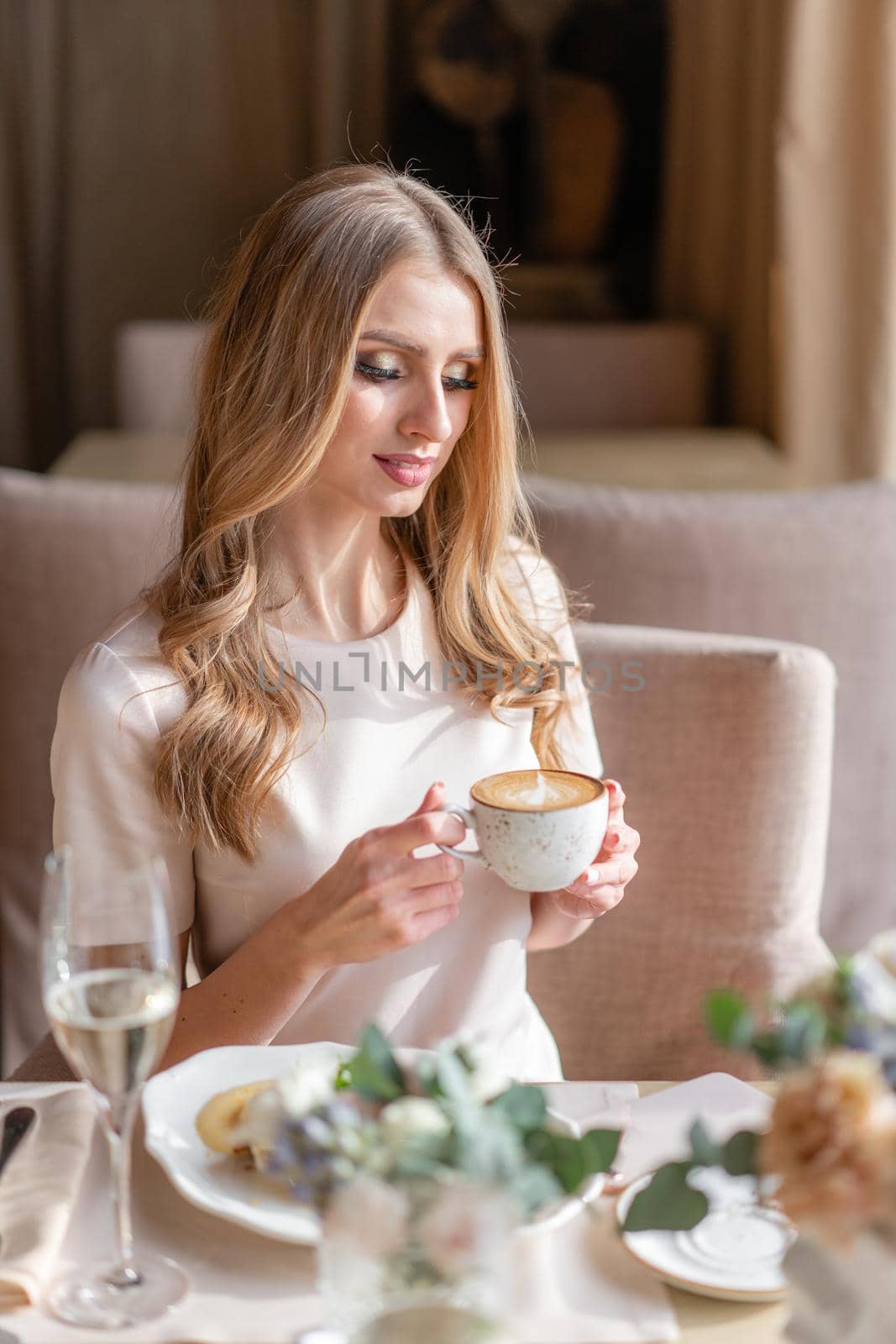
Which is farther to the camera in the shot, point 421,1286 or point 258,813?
point 258,813

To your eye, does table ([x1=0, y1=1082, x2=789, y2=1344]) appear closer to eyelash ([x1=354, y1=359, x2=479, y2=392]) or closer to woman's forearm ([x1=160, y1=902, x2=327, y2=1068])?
woman's forearm ([x1=160, y1=902, x2=327, y2=1068])

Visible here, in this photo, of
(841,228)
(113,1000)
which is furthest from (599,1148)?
(841,228)

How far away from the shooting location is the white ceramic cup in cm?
96

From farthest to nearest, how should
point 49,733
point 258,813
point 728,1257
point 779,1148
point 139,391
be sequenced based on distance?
1. point 139,391
2. point 49,733
3. point 258,813
4. point 728,1257
5. point 779,1148

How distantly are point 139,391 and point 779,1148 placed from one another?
325cm

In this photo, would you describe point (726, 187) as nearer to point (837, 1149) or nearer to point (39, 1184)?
point (39, 1184)

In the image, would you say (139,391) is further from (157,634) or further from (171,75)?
(157,634)

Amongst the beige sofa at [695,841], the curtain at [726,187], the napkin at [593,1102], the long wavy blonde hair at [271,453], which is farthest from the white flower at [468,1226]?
the curtain at [726,187]

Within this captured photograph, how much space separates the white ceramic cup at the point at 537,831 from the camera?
96cm

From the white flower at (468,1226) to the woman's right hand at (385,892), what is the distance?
0.47 metres

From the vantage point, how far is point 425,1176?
557 mm

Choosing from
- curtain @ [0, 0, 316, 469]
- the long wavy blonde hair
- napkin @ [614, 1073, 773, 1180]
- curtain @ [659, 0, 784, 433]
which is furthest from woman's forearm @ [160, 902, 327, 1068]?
curtain @ [0, 0, 316, 469]

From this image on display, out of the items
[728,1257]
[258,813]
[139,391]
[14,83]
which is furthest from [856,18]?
[14,83]

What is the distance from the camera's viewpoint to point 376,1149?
23.1 inches
